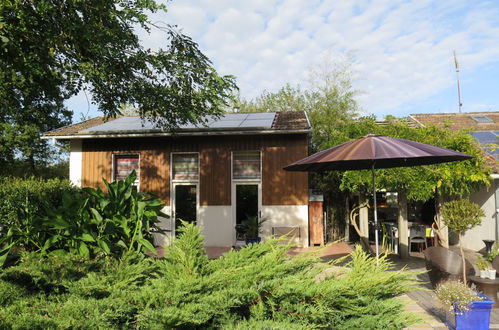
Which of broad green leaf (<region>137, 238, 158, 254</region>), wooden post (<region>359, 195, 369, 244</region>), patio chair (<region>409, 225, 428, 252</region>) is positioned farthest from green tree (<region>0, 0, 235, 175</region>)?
patio chair (<region>409, 225, 428, 252</region>)

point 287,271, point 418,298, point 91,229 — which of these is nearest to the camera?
point 287,271

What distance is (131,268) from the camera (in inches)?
78.5

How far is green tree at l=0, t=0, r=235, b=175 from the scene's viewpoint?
4.96 meters

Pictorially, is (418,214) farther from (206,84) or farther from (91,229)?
(91,229)

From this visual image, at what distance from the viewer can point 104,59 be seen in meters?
6.37

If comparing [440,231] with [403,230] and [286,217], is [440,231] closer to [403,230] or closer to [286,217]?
[403,230]

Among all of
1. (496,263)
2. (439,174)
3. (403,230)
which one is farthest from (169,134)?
(496,263)

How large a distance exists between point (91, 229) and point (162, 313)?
6.04 ft

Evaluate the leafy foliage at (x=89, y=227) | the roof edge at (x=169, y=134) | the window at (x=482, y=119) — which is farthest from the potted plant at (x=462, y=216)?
the window at (x=482, y=119)

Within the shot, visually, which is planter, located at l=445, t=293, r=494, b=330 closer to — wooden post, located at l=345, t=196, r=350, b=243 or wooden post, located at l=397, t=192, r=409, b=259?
wooden post, located at l=397, t=192, r=409, b=259

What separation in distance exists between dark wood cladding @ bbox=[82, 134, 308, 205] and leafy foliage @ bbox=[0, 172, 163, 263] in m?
7.67

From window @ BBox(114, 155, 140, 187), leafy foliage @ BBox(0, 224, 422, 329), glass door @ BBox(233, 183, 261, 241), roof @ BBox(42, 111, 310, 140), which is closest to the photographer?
leafy foliage @ BBox(0, 224, 422, 329)

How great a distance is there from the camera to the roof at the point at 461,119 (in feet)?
41.3

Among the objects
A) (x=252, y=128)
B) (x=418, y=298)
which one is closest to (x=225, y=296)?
(x=418, y=298)
